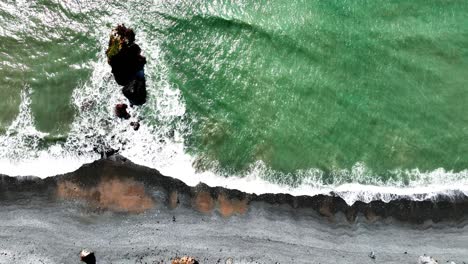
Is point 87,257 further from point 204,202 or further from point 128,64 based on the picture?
point 128,64

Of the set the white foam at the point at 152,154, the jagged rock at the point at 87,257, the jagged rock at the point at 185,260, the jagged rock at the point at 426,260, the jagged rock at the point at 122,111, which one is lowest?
the jagged rock at the point at 87,257

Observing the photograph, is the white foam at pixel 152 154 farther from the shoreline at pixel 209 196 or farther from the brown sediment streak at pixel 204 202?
the brown sediment streak at pixel 204 202

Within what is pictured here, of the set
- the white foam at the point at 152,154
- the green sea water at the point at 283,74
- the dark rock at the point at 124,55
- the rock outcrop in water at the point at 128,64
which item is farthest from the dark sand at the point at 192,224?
the dark rock at the point at 124,55

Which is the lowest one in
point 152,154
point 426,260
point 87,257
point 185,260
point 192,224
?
point 87,257

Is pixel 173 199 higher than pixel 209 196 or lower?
lower

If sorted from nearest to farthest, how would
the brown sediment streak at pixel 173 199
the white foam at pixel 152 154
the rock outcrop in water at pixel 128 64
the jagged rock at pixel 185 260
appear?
the jagged rock at pixel 185 260, the brown sediment streak at pixel 173 199, the white foam at pixel 152 154, the rock outcrop in water at pixel 128 64

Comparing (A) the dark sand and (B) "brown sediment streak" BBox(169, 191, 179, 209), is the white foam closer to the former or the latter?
(A) the dark sand

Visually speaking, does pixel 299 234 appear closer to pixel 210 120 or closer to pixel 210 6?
pixel 210 120

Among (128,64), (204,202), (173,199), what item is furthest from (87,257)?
(128,64)
